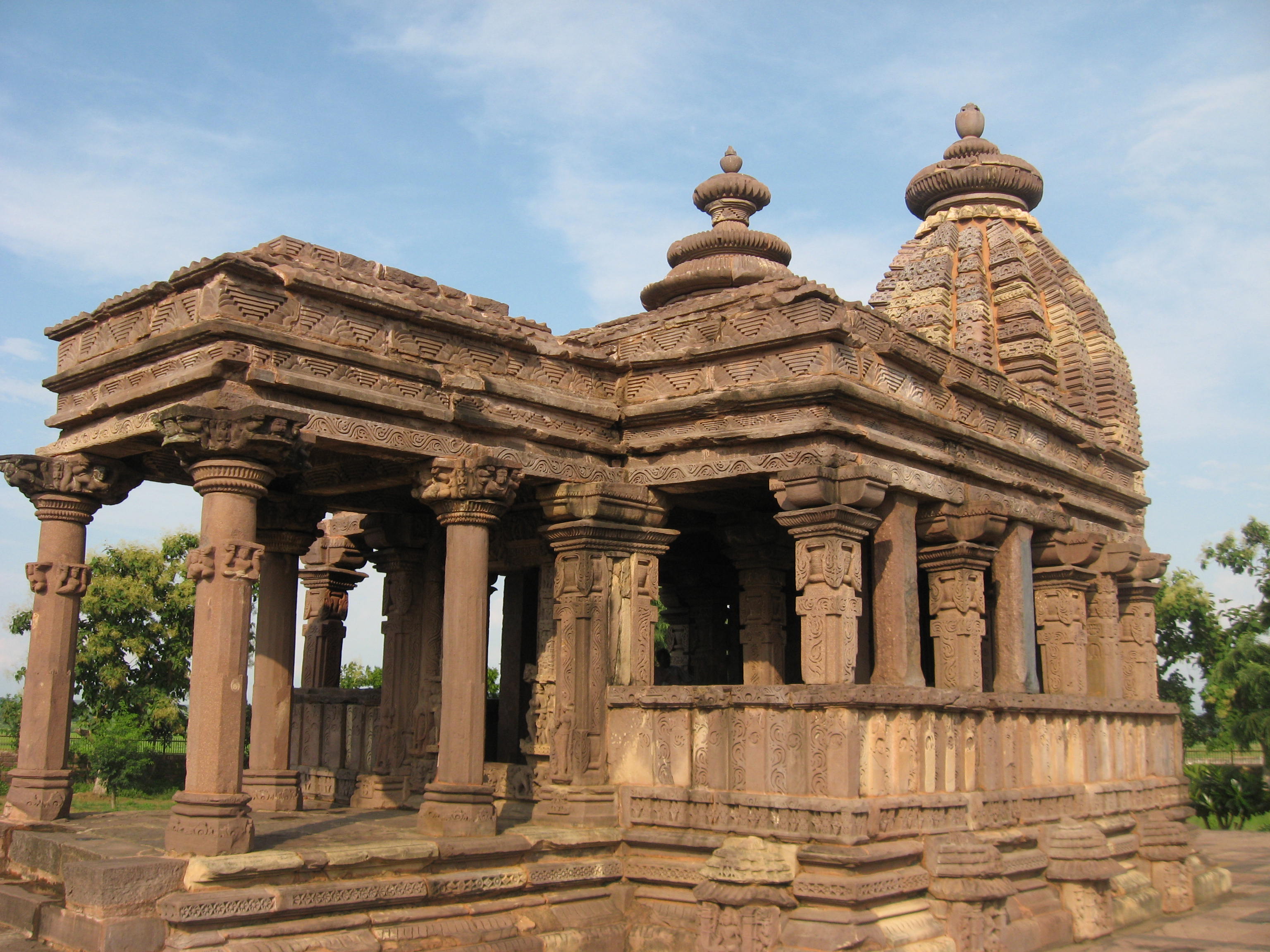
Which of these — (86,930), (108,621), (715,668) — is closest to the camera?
→ (86,930)

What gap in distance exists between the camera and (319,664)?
50.4 ft

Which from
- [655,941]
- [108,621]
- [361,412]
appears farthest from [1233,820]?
[108,621]

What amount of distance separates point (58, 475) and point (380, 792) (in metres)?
4.53

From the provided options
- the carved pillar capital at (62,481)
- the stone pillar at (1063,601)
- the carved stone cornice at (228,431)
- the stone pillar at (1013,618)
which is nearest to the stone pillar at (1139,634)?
the stone pillar at (1063,601)

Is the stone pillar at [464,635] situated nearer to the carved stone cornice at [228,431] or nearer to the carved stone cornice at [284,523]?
the carved stone cornice at [228,431]

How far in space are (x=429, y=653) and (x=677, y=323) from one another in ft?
14.3

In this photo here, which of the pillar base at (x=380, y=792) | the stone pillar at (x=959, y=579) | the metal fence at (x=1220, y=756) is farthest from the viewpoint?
the metal fence at (x=1220, y=756)

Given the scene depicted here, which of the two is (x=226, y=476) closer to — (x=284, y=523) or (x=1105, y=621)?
(x=284, y=523)

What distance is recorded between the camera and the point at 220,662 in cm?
852

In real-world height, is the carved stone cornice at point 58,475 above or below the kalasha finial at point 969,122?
below

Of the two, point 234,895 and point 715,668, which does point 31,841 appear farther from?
point 715,668

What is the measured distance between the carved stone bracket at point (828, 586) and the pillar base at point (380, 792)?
485 cm

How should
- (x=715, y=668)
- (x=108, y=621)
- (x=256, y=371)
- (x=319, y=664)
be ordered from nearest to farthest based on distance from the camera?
(x=256, y=371) → (x=319, y=664) → (x=715, y=668) → (x=108, y=621)

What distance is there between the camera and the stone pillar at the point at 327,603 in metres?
15.4
